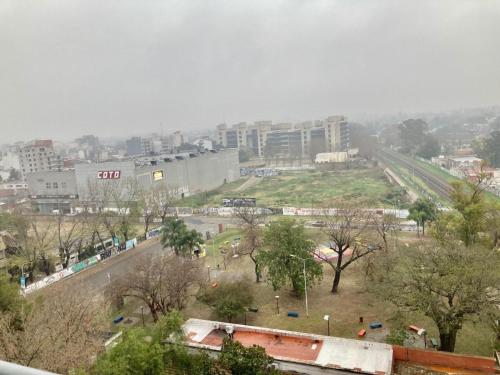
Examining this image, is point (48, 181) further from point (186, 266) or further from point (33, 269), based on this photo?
point (186, 266)

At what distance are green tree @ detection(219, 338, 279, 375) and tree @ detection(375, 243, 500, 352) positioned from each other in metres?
5.78

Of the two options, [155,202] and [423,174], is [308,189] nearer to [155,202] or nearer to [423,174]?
[423,174]

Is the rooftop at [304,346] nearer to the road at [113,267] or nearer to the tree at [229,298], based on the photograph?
the tree at [229,298]

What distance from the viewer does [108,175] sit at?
51438mm

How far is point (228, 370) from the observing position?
13.6 m

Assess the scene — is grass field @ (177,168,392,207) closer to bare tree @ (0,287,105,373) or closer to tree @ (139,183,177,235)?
tree @ (139,183,177,235)

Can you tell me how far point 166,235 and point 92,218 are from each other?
37.5ft

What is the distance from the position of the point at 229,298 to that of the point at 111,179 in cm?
3558

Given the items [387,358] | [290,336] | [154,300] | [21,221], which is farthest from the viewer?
[21,221]

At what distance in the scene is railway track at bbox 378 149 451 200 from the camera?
2043 inches

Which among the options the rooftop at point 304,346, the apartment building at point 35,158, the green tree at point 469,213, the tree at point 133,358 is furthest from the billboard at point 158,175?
the apartment building at point 35,158

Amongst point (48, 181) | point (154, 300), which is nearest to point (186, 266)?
point (154, 300)

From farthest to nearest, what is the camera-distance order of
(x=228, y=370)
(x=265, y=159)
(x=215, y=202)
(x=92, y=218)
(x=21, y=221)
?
(x=265, y=159), (x=215, y=202), (x=92, y=218), (x=21, y=221), (x=228, y=370)

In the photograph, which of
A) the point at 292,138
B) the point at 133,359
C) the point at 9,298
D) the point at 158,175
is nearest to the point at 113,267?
the point at 9,298
